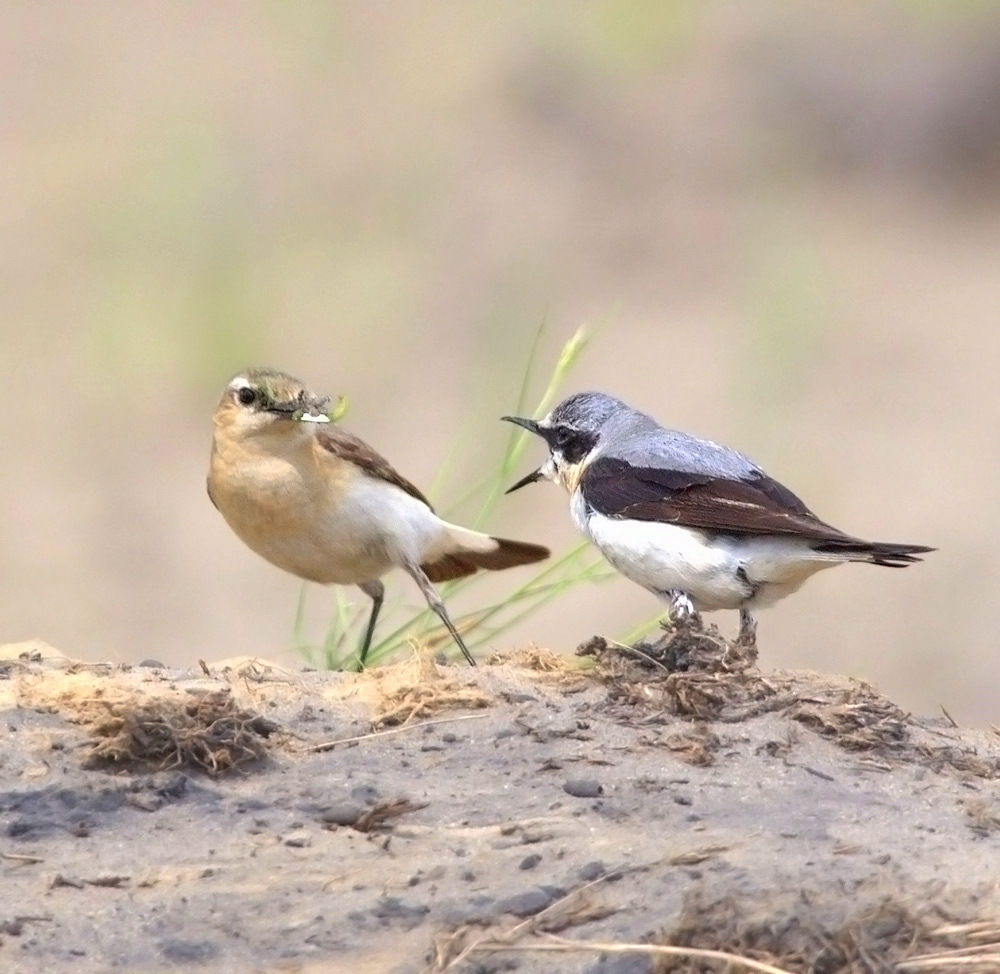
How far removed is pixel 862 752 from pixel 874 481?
7629 mm

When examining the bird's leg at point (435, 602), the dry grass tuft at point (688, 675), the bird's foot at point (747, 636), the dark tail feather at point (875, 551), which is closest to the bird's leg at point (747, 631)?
the bird's foot at point (747, 636)

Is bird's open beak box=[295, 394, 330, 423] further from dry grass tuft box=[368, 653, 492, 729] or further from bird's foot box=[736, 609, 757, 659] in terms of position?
bird's foot box=[736, 609, 757, 659]

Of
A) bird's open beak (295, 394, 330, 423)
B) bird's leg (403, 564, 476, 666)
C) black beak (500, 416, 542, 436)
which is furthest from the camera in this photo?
black beak (500, 416, 542, 436)

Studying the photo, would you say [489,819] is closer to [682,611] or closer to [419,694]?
[419,694]

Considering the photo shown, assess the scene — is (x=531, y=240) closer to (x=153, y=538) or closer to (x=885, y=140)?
(x=885, y=140)

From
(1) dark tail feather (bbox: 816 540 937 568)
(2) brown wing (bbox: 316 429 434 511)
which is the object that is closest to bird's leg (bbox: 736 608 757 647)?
(1) dark tail feather (bbox: 816 540 937 568)

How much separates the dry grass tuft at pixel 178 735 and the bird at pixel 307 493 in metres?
2.04

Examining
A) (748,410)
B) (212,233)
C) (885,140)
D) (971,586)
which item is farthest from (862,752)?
(885,140)

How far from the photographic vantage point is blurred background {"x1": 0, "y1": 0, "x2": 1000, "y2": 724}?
12.5 metres

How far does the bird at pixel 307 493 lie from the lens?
774 centimetres

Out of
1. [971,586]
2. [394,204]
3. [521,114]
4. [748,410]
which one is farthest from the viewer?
[521,114]

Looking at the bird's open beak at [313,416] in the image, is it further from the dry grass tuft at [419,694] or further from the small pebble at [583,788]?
the small pebble at [583,788]

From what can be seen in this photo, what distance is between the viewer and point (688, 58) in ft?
58.3

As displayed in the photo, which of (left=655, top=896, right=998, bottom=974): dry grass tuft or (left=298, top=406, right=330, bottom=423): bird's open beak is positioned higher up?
(left=298, top=406, right=330, bottom=423): bird's open beak
